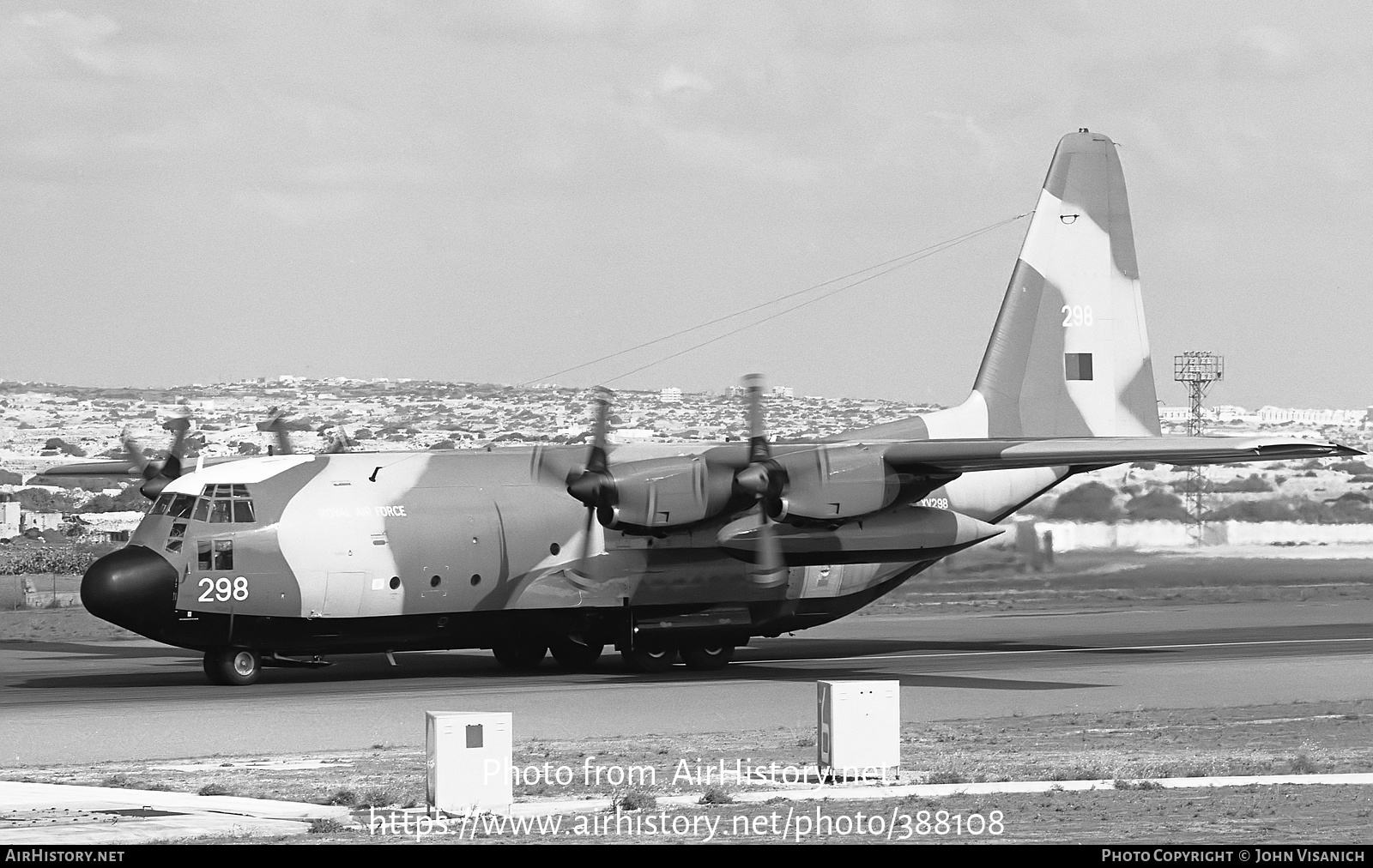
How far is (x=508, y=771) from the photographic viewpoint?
12.8 metres

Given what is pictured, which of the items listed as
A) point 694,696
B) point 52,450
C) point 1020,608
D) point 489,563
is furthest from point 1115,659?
point 52,450

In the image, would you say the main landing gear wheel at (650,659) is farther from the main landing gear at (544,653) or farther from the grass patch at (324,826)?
the grass patch at (324,826)

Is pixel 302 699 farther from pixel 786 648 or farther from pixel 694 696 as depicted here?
pixel 786 648

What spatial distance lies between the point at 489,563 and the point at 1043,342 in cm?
1167

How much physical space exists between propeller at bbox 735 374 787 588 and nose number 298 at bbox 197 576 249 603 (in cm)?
718

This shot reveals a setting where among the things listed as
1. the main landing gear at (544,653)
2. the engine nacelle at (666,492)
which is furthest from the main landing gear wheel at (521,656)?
the engine nacelle at (666,492)

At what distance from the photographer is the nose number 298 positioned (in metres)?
23.6

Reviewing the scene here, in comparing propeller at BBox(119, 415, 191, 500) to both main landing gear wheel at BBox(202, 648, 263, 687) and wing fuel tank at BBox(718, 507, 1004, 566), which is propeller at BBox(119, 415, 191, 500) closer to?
main landing gear wheel at BBox(202, 648, 263, 687)

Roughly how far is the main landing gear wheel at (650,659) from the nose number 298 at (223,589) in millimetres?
6072

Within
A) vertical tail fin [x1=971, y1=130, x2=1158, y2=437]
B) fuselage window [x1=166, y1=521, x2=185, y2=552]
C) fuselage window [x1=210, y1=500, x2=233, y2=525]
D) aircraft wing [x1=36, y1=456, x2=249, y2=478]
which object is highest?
vertical tail fin [x1=971, y1=130, x2=1158, y2=437]

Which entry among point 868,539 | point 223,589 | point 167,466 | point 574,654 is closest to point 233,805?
point 223,589

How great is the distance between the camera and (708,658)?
27.8 metres

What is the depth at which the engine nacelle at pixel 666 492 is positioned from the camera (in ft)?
83.1

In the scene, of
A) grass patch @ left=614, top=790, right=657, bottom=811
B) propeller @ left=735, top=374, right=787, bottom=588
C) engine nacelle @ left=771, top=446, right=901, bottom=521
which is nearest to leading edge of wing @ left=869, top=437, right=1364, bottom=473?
engine nacelle @ left=771, top=446, right=901, bottom=521
